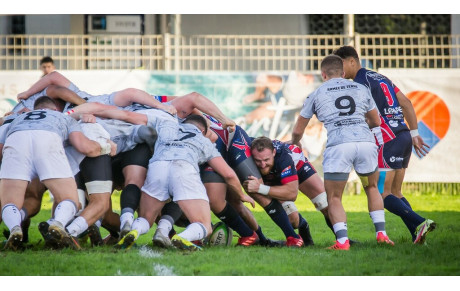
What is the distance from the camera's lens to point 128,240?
6.52 meters

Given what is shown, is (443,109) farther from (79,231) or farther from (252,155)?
(79,231)

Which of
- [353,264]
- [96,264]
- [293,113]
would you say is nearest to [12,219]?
[96,264]

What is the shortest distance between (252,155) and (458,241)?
2168 mm

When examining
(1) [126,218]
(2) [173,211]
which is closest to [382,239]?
(2) [173,211]

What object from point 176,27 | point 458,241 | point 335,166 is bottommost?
point 458,241

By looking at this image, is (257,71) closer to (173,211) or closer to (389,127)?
(389,127)

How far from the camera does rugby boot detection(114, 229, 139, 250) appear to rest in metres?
6.52

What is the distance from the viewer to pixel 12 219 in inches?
258

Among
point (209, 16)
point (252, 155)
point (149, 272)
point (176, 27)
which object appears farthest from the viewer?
point (209, 16)

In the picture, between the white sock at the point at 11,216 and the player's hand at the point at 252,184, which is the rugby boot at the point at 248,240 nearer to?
the player's hand at the point at 252,184

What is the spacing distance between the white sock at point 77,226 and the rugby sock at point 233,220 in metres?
1.28

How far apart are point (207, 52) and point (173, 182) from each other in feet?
27.1

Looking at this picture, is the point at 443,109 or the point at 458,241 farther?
the point at 443,109

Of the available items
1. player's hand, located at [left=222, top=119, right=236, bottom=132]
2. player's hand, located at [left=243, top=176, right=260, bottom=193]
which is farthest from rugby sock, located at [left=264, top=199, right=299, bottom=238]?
player's hand, located at [left=222, top=119, right=236, bottom=132]
